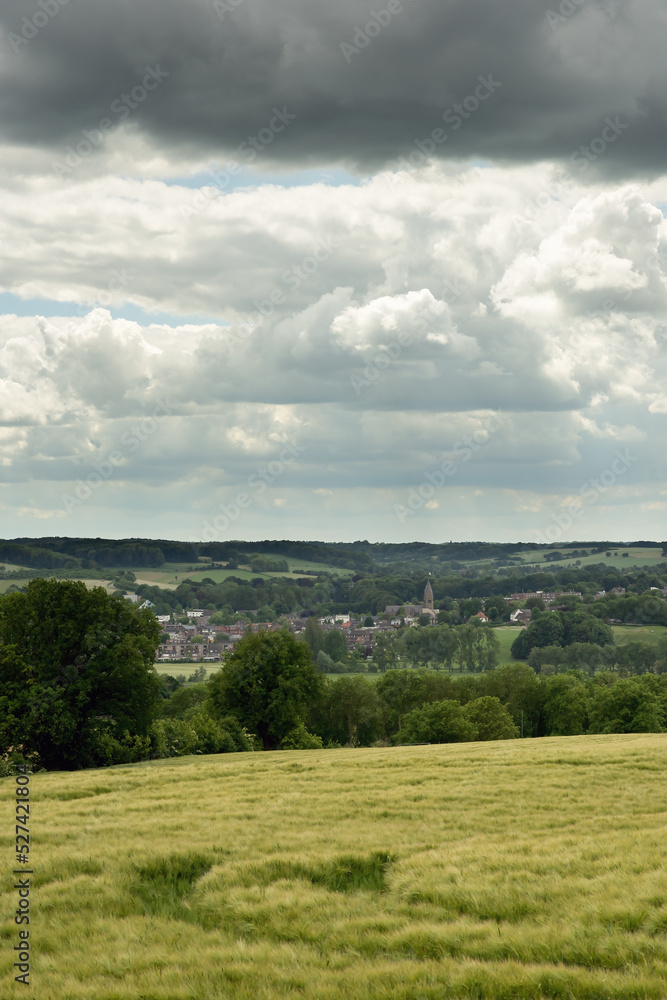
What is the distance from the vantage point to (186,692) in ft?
286

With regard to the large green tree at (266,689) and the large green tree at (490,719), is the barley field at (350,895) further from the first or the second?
the large green tree at (490,719)

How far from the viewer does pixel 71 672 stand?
134 feet

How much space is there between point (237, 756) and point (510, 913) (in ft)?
A: 99.8

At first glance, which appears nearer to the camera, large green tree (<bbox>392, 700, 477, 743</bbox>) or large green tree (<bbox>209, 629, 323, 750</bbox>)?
large green tree (<bbox>209, 629, 323, 750</bbox>)

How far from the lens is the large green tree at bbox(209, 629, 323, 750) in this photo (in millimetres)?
58000

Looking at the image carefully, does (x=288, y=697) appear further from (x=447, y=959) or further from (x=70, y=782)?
(x=447, y=959)

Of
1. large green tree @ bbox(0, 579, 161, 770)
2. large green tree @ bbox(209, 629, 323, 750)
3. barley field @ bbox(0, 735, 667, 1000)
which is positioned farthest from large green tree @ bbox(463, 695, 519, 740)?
barley field @ bbox(0, 735, 667, 1000)

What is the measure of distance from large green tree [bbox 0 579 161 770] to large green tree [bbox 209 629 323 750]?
619 inches

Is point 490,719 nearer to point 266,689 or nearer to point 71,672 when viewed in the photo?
point 266,689

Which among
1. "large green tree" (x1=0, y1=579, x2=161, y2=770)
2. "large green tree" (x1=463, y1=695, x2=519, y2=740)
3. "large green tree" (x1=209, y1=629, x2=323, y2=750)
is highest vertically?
"large green tree" (x1=0, y1=579, x2=161, y2=770)

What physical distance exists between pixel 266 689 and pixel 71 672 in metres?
20.4

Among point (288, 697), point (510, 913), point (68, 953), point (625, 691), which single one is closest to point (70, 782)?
point (68, 953)

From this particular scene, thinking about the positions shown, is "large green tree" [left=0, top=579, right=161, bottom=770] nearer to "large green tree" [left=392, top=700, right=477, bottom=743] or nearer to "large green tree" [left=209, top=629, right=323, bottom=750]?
"large green tree" [left=209, top=629, right=323, bottom=750]

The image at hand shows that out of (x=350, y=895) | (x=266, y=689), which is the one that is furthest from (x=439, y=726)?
(x=350, y=895)
